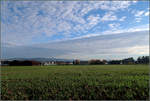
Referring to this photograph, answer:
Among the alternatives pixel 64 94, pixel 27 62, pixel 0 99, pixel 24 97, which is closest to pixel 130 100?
pixel 64 94

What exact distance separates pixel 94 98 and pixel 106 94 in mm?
816

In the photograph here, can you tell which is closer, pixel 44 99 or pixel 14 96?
pixel 44 99

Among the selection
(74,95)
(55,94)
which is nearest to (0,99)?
(55,94)

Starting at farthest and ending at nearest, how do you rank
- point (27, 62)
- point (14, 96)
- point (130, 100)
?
point (27, 62)
point (14, 96)
point (130, 100)

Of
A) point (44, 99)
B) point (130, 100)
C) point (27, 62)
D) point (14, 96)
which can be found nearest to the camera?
point (130, 100)

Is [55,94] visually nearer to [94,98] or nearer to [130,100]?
[94,98]

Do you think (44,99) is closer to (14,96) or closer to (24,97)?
(24,97)

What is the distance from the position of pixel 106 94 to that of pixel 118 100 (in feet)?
2.45

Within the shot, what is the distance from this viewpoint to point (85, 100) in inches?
222

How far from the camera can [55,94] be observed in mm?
6332

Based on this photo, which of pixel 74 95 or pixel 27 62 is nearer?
pixel 74 95

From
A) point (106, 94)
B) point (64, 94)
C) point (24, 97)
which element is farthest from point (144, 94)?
point (24, 97)

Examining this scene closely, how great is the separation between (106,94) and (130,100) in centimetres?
123

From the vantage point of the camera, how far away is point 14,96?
6.27m
